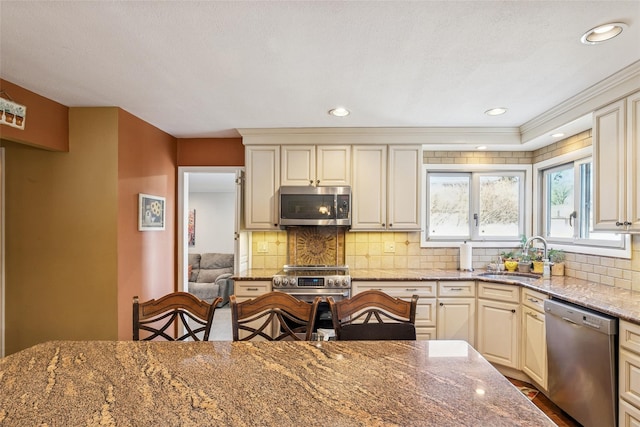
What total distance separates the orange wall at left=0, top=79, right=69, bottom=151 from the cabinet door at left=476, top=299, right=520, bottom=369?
12.6 feet

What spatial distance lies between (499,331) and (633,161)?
169 cm

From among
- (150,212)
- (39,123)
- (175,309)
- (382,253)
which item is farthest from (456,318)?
(39,123)

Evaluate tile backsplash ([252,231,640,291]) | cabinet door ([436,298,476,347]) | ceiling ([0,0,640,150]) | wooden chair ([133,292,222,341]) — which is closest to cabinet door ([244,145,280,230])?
tile backsplash ([252,231,640,291])

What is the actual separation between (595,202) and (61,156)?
4079 millimetres

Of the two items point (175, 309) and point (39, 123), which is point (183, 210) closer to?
point (39, 123)

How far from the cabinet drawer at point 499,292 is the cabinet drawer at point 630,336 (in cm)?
104

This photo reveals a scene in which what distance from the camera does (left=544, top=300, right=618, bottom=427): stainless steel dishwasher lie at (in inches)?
78.8

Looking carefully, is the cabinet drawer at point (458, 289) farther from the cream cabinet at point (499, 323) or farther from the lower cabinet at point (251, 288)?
the lower cabinet at point (251, 288)

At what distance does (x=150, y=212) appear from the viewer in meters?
3.37

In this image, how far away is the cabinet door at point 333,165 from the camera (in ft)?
11.9

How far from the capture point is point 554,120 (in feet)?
9.65

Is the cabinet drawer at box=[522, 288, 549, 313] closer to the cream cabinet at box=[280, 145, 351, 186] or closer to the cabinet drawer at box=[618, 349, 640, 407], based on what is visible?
the cabinet drawer at box=[618, 349, 640, 407]

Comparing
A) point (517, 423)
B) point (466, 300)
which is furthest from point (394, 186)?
point (517, 423)

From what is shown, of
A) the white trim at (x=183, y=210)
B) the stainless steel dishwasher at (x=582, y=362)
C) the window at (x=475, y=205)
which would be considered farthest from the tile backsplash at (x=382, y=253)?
the stainless steel dishwasher at (x=582, y=362)
